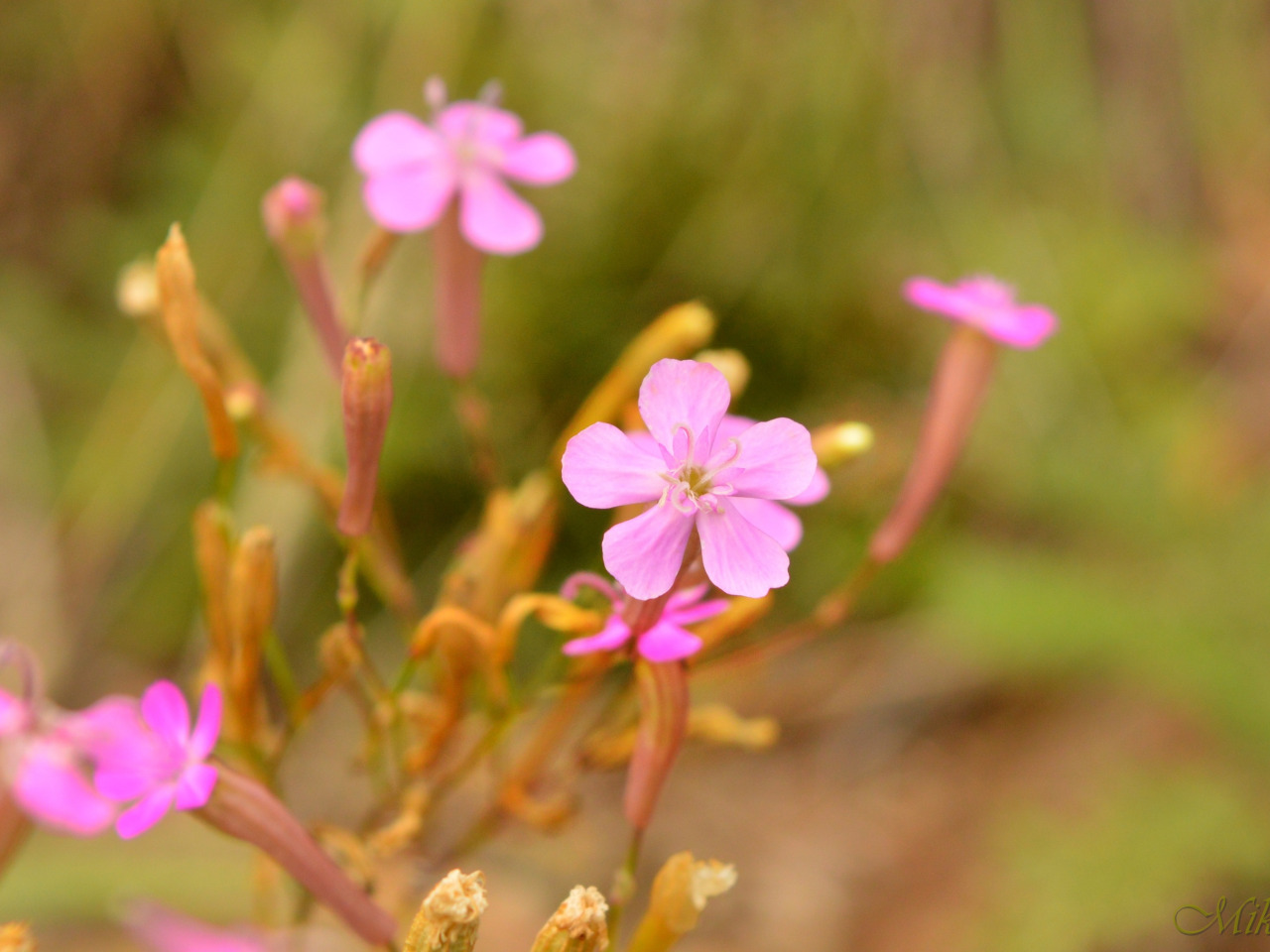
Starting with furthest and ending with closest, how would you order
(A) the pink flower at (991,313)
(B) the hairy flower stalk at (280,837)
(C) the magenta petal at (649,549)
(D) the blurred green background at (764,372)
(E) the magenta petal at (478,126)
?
(D) the blurred green background at (764,372)
(E) the magenta petal at (478,126)
(A) the pink flower at (991,313)
(B) the hairy flower stalk at (280,837)
(C) the magenta petal at (649,549)

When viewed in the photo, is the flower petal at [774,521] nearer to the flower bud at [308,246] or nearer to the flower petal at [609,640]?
the flower petal at [609,640]

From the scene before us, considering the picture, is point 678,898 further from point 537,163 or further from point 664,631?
point 537,163

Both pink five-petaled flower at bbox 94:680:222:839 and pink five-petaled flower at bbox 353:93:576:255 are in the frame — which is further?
pink five-petaled flower at bbox 353:93:576:255

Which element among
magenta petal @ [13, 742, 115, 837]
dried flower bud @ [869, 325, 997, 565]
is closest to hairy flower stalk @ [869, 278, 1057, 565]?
dried flower bud @ [869, 325, 997, 565]

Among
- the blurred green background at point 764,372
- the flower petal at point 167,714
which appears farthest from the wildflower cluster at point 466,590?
the blurred green background at point 764,372

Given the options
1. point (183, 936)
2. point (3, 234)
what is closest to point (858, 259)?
point (183, 936)

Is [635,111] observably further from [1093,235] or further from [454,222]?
[454,222]

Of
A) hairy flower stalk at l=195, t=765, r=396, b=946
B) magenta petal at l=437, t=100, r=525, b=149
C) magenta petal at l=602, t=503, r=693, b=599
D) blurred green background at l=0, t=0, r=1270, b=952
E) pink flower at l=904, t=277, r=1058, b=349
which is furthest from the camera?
blurred green background at l=0, t=0, r=1270, b=952

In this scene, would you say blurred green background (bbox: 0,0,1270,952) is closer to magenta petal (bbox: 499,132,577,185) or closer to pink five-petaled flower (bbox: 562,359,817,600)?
magenta petal (bbox: 499,132,577,185)
